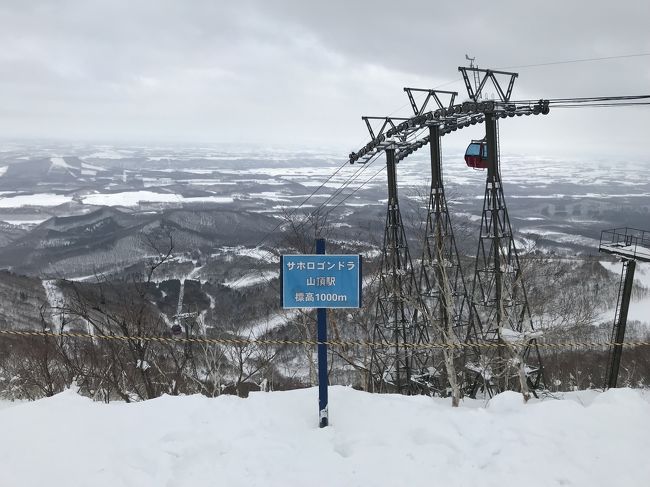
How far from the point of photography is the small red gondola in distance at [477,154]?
16641 millimetres

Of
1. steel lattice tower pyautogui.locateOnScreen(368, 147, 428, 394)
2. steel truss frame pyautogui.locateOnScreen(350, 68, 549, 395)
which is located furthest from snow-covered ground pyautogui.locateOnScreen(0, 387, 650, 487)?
steel lattice tower pyautogui.locateOnScreen(368, 147, 428, 394)

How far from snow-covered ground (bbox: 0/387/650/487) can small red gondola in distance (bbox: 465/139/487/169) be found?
11568 mm

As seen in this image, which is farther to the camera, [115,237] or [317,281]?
[115,237]

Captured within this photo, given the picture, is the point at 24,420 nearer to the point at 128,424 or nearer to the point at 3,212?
the point at 128,424

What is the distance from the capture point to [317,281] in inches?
228

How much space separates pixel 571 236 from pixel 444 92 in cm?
12006

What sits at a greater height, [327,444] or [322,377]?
[322,377]

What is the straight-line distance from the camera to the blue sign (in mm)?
5746

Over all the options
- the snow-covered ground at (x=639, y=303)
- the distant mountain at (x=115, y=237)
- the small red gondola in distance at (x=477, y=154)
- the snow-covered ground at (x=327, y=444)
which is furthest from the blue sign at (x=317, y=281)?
the distant mountain at (x=115, y=237)

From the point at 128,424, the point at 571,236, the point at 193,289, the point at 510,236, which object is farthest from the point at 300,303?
the point at 571,236

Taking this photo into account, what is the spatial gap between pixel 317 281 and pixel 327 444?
1.98 m

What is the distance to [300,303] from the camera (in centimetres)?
578

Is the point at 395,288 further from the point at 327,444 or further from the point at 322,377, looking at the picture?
the point at 327,444

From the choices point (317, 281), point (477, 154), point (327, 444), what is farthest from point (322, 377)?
point (477, 154)
